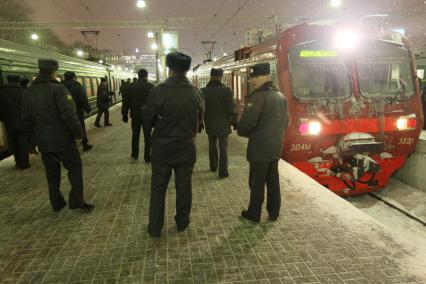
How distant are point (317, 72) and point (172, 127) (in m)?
4.04

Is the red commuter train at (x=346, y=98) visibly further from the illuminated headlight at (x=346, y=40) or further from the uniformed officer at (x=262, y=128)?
the uniformed officer at (x=262, y=128)

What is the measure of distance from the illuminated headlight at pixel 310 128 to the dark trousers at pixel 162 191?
331cm

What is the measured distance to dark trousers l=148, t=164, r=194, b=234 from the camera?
3.71 meters

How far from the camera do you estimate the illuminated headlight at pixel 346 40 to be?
6598 millimetres

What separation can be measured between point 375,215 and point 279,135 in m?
3.94

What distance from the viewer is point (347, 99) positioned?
670 centimetres

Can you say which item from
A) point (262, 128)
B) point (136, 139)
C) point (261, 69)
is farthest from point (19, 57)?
point (262, 128)

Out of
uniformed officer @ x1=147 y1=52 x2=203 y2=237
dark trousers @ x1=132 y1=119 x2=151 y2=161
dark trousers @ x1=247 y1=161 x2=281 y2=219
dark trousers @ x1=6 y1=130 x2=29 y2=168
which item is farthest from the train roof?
dark trousers @ x1=247 y1=161 x2=281 y2=219

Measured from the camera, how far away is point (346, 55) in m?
6.67

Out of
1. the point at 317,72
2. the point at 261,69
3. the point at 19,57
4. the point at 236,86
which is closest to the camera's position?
the point at 261,69

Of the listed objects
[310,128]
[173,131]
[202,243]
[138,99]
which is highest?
[138,99]

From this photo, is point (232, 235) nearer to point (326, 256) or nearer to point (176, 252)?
point (176, 252)

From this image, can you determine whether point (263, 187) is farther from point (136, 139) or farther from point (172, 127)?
point (136, 139)

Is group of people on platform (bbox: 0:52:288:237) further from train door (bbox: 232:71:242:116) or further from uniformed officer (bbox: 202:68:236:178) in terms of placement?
train door (bbox: 232:71:242:116)
